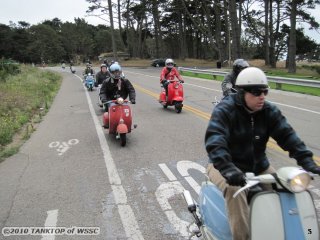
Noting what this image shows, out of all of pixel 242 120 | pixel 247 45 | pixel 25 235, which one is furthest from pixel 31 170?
pixel 247 45

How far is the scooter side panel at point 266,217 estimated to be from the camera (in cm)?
316

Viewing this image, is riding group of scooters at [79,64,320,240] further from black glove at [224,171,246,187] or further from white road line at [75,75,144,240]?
white road line at [75,75,144,240]

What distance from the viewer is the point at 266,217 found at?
3.18 m

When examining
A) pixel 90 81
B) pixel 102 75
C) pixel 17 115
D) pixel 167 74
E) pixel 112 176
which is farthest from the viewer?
pixel 90 81

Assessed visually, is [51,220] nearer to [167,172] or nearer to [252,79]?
[167,172]

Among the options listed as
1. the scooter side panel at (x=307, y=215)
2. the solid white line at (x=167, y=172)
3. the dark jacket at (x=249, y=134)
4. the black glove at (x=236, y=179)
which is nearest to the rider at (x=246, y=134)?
the dark jacket at (x=249, y=134)

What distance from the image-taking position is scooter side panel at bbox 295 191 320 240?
319cm

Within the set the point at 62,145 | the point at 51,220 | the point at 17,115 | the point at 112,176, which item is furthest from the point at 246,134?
the point at 17,115

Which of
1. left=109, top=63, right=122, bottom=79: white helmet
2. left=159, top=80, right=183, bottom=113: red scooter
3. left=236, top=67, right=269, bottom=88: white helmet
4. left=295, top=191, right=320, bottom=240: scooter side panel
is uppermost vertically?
left=236, top=67, right=269, bottom=88: white helmet

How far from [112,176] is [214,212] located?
12.4 ft

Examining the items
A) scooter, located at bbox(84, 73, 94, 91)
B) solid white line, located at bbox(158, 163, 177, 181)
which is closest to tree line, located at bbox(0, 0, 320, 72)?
scooter, located at bbox(84, 73, 94, 91)

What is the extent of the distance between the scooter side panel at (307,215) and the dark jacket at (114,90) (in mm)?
7433

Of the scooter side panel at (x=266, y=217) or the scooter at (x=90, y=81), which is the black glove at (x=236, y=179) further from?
the scooter at (x=90, y=81)

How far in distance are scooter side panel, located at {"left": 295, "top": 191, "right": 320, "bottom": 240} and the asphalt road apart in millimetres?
1960
